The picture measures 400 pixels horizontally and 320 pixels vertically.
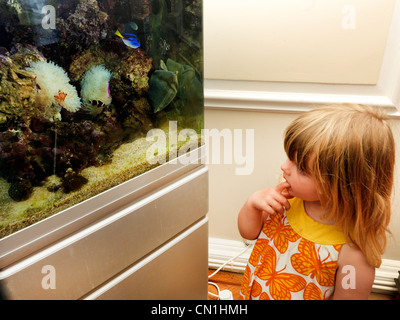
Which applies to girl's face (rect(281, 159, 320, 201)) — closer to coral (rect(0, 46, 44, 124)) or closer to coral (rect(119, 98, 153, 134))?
coral (rect(119, 98, 153, 134))

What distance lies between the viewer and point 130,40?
2.45 feet

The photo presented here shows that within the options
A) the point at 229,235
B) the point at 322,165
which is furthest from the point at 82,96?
the point at 229,235

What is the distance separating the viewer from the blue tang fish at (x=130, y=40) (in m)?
0.73

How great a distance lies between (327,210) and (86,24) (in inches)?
29.4

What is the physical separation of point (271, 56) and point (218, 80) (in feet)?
0.80

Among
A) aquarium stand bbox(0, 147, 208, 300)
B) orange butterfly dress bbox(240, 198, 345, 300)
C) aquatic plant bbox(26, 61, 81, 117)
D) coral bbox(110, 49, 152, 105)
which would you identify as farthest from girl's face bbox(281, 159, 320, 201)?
aquatic plant bbox(26, 61, 81, 117)

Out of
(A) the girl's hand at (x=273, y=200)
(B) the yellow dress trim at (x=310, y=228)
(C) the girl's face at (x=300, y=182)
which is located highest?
(C) the girl's face at (x=300, y=182)

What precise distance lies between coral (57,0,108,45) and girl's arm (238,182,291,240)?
22.9 inches

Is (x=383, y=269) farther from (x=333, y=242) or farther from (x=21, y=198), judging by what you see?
(x=21, y=198)

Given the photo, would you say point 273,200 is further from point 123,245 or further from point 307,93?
point 307,93

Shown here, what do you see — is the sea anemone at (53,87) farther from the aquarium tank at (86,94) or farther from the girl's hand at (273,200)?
the girl's hand at (273,200)

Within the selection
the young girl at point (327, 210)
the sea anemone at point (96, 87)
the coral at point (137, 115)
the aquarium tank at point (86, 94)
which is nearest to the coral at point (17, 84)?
the aquarium tank at point (86, 94)

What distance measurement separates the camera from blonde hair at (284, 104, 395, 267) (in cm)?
75

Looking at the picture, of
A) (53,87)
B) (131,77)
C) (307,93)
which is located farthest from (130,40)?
(307,93)
